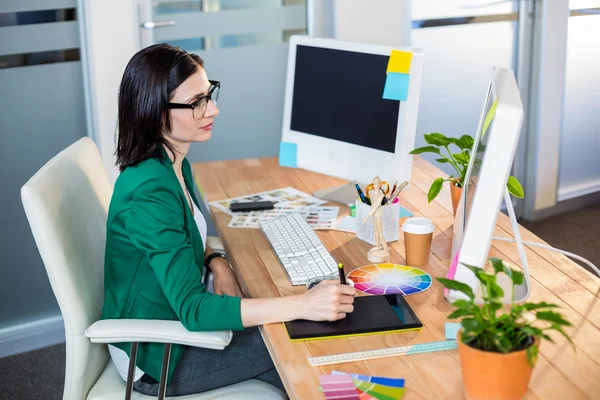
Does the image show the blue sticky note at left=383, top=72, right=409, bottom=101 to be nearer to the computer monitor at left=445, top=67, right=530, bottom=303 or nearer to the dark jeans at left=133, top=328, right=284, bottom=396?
the computer monitor at left=445, top=67, right=530, bottom=303

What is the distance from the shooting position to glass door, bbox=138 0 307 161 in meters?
3.05

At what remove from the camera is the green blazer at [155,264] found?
1535 millimetres

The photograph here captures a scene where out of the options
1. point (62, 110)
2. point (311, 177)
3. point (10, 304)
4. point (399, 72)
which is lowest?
point (10, 304)

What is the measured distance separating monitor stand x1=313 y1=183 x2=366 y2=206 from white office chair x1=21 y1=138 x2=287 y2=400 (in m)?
0.72

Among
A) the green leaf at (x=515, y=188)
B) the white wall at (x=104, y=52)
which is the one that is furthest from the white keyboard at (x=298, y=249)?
the white wall at (x=104, y=52)

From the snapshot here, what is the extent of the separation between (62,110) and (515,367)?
7.42 ft

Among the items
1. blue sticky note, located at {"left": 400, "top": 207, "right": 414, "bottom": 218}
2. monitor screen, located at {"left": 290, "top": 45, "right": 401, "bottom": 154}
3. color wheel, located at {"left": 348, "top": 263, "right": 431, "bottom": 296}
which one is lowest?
color wheel, located at {"left": 348, "top": 263, "right": 431, "bottom": 296}

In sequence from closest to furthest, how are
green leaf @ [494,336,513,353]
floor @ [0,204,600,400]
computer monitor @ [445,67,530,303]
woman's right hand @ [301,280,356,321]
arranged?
green leaf @ [494,336,513,353] < computer monitor @ [445,67,530,303] < woman's right hand @ [301,280,356,321] < floor @ [0,204,600,400]

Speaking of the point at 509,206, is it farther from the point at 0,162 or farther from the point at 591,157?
the point at 591,157

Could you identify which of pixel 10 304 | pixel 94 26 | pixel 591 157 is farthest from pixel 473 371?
pixel 591 157

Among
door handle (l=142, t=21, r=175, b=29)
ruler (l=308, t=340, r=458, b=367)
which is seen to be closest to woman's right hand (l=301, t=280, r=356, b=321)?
ruler (l=308, t=340, r=458, b=367)

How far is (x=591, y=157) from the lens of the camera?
13.9 ft

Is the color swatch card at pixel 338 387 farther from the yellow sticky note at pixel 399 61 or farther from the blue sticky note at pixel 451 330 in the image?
the yellow sticky note at pixel 399 61

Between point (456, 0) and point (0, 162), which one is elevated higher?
point (456, 0)
